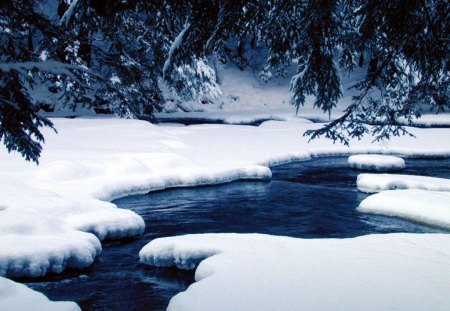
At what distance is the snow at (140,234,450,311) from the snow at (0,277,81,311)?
1.08m

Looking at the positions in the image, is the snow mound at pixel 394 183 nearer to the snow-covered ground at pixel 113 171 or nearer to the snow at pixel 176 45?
the snow-covered ground at pixel 113 171

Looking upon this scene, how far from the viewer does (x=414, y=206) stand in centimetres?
1023

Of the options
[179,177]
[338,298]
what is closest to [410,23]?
[338,298]

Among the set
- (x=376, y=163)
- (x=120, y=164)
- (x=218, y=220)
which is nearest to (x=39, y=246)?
(x=218, y=220)

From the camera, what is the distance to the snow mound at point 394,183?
40.8ft

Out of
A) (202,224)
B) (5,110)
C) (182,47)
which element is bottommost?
(202,224)

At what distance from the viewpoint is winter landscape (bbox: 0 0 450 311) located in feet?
13.8

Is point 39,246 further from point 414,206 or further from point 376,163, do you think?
point 376,163

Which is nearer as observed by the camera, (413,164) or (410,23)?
(410,23)

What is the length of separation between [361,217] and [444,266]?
3.78 m

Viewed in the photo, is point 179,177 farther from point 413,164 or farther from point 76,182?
point 413,164

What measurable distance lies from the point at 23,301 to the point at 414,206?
7567mm

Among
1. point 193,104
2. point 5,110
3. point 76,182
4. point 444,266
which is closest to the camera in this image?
point 5,110

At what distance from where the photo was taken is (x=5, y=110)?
177 inches
